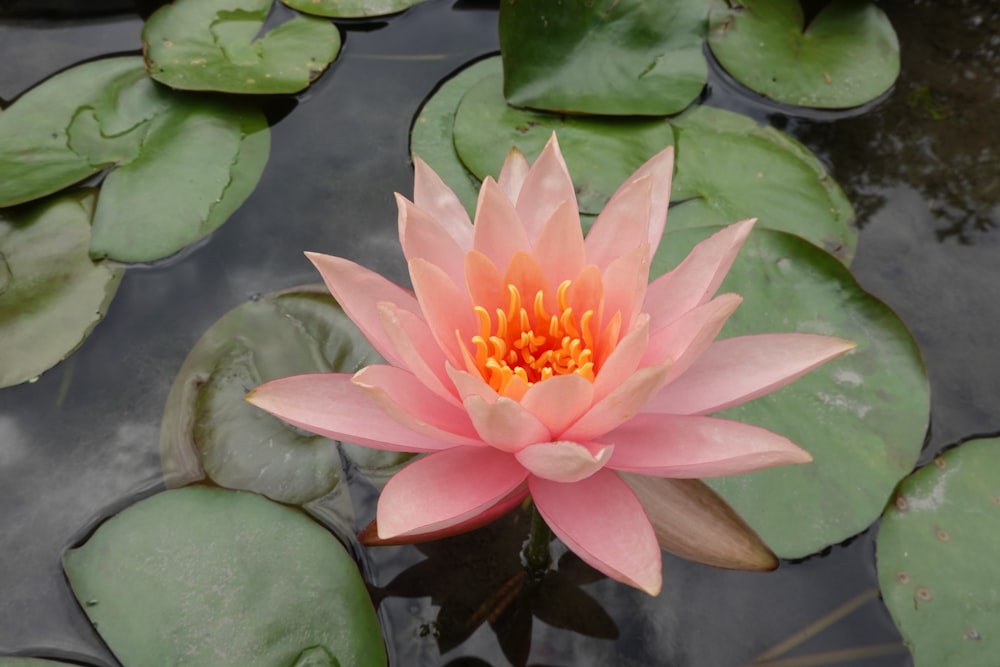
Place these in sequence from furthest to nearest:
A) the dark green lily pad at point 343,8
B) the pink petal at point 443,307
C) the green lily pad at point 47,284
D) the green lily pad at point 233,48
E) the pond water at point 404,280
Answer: the dark green lily pad at point 343,8, the green lily pad at point 233,48, the green lily pad at point 47,284, the pond water at point 404,280, the pink petal at point 443,307

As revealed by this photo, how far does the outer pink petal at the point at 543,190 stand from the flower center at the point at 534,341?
0.19 m

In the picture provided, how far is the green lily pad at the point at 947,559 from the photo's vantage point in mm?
1626

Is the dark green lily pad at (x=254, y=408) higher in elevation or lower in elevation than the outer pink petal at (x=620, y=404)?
lower

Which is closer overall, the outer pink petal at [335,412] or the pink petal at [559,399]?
the pink petal at [559,399]

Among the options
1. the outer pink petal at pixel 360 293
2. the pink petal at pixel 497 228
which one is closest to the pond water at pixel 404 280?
the outer pink petal at pixel 360 293

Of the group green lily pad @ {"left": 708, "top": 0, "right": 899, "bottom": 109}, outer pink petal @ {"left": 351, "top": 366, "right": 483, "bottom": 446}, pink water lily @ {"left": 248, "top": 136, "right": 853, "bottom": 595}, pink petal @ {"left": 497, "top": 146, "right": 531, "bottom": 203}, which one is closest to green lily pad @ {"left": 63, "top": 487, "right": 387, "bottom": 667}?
pink water lily @ {"left": 248, "top": 136, "right": 853, "bottom": 595}

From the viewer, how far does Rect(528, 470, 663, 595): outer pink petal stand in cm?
127

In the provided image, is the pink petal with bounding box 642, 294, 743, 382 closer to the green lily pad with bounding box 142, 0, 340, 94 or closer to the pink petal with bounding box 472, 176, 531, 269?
the pink petal with bounding box 472, 176, 531, 269

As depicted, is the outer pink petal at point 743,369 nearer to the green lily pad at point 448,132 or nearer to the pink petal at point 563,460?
the pink petal at point 563,460

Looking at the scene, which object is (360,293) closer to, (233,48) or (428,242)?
(428,242)

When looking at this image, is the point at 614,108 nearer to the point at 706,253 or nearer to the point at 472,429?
the point at 706,253

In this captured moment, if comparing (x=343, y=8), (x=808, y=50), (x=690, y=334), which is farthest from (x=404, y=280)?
(x=808, y=50)

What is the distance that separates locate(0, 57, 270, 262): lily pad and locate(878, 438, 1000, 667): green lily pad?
2129 mm

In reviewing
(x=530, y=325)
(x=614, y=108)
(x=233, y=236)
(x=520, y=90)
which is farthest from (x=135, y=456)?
(x=614, y=108)
